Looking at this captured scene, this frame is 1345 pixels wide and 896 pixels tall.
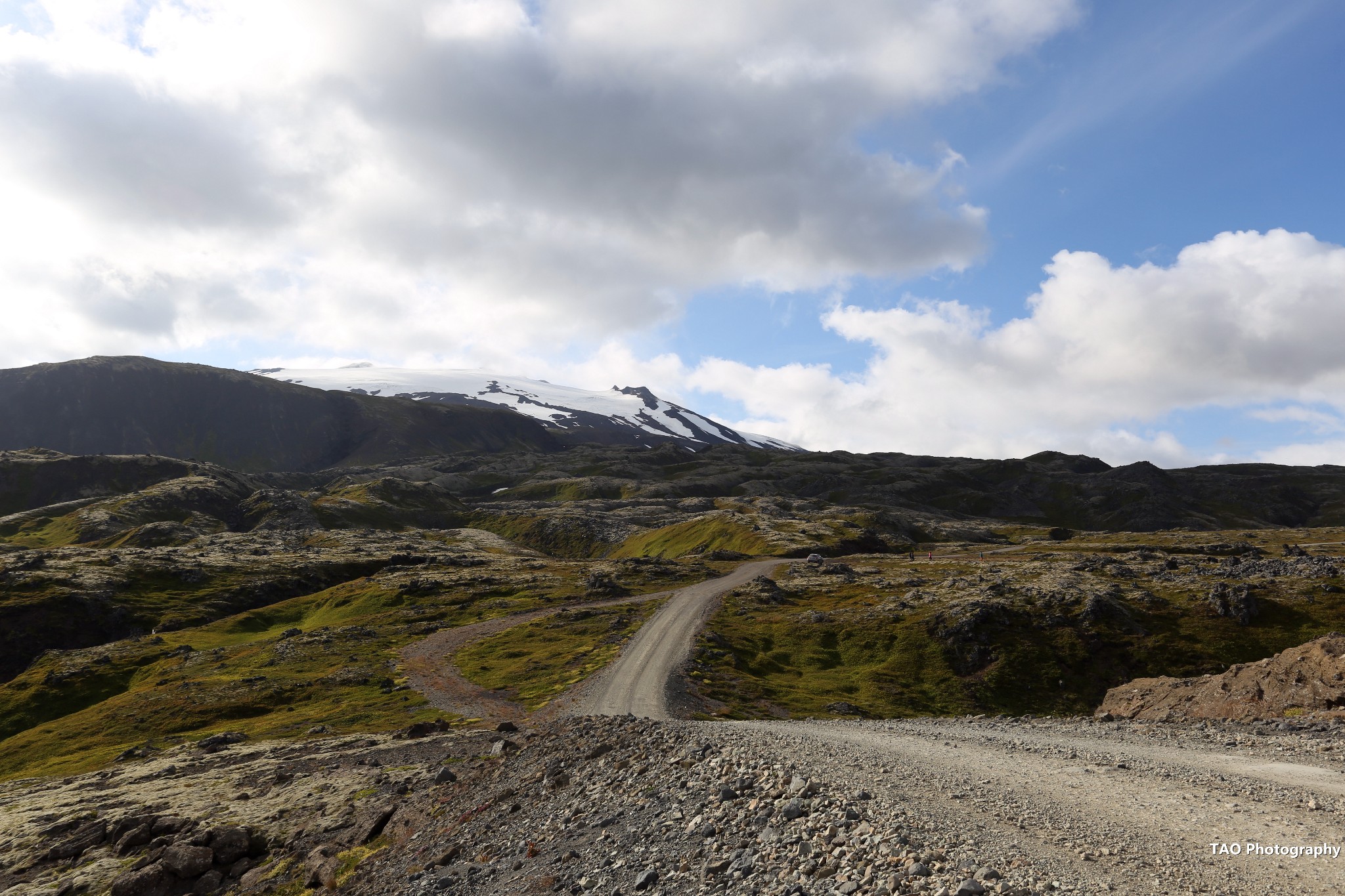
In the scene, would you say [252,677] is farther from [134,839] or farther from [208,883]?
[208,883]

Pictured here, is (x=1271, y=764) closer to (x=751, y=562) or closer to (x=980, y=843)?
(x=980, y=843)

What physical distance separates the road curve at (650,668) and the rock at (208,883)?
22469 mm

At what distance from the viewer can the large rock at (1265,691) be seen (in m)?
38.3

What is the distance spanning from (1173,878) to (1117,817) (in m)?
4.54

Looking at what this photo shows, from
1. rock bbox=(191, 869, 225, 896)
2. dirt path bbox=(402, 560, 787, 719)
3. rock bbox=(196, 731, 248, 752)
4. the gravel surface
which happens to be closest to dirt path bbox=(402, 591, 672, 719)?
dirt path bbox=(402, 560, 787, 719)

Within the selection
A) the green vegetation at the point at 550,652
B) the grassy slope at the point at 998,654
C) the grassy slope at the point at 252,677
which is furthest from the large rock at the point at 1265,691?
the grassy slope at the point at 252,677

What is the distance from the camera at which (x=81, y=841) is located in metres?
39.7

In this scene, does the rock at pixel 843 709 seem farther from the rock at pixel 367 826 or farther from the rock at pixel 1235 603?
the rock at pixel 1235 603

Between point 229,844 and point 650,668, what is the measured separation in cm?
4375

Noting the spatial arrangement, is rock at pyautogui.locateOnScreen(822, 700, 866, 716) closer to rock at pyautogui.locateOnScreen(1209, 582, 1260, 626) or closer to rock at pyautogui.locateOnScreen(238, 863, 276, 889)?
rock at pyautogui.locateOnScreen(238, 863, 276, 889)

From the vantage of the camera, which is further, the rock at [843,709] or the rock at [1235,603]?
→ the rock at [1235,603]

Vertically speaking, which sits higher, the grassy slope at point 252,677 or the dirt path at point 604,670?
the dirt path at point 604,670

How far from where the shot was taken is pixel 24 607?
120 meters

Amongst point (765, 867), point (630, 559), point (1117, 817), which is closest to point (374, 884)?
point (765, 867)
